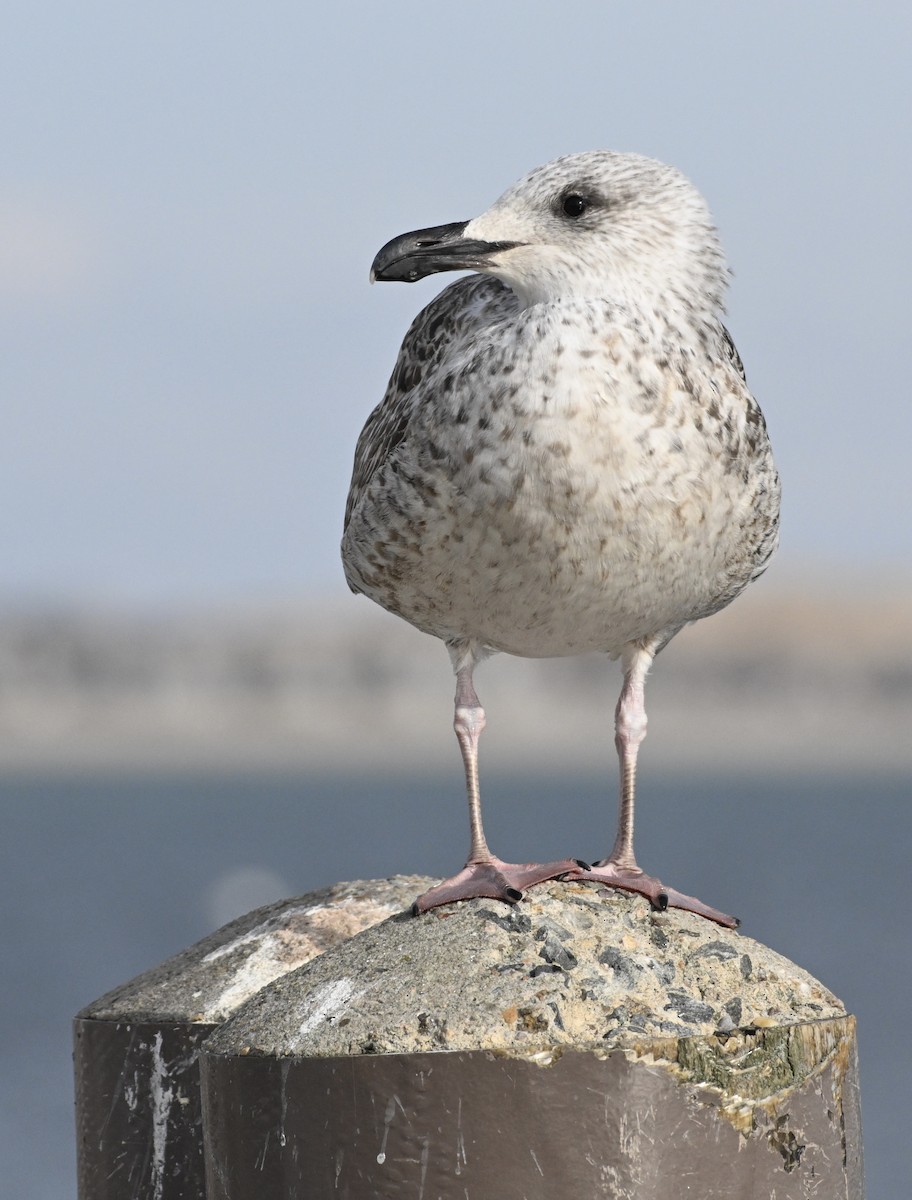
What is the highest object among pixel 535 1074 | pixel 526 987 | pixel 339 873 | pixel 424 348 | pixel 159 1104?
pixel 424 348

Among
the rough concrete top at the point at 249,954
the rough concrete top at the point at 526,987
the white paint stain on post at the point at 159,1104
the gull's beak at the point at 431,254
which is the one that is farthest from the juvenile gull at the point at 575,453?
the white paint stain on post at the point at 159,1104

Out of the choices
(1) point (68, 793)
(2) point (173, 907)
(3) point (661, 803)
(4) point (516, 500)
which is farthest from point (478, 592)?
(1) point (68, 793)

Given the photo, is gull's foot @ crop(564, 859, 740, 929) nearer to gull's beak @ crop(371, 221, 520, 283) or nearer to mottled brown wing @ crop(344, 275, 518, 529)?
mottled brown wing @ crop(344, 275, 518, 529)

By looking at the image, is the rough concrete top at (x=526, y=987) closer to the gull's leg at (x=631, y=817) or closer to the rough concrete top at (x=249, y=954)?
the gull's leg at (x=631, y=817)

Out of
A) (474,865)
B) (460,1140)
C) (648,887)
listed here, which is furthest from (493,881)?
(460,1140)

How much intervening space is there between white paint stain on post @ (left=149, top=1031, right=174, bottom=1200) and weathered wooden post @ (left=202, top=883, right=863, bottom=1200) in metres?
0.98

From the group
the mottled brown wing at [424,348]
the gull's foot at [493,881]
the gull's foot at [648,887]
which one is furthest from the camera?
the mottled brown wing at [424,348]

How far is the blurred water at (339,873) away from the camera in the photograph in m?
47.4

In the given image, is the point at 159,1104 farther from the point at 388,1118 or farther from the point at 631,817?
the point at 631,817

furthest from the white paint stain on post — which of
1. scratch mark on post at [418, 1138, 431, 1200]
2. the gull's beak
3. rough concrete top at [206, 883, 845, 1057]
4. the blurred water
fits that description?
the blurred water

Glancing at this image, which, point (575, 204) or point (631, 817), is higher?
point (575, 204)

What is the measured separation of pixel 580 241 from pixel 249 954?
2.80 meters

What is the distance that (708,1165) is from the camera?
515 cm

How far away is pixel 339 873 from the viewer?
7312cm
